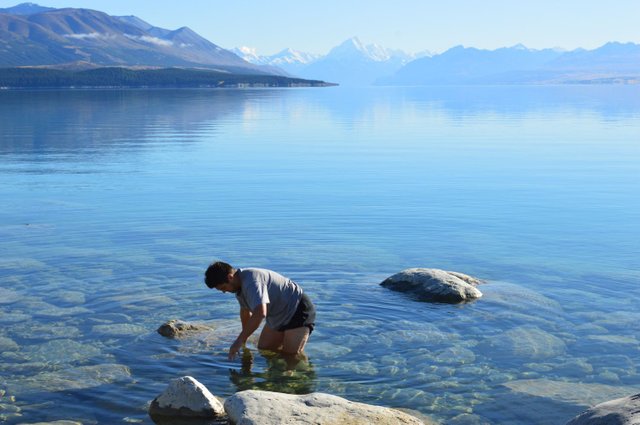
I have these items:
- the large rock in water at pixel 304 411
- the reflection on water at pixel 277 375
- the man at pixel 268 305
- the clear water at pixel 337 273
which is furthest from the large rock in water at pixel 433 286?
the large rock in water at pixel 304 411

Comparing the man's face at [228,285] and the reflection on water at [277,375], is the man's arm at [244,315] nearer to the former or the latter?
the man's face at [228,285]

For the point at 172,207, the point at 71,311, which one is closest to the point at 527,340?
the point at 71,311

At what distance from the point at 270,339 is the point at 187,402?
3.15 meters

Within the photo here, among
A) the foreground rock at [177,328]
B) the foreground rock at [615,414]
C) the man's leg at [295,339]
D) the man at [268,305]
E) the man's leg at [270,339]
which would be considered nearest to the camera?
the foreground rock at [615,414]

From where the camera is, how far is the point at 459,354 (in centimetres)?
1546

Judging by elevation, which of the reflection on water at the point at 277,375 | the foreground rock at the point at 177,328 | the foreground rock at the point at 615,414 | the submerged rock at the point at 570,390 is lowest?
the reflection on water at the point at 277,375

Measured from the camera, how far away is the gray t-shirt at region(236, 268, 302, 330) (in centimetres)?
1333

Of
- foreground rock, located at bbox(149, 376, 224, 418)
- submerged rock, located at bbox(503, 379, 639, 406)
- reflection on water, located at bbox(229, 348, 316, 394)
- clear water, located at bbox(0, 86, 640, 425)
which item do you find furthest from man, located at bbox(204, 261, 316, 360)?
submerged rock, located at bbox(503, 379, 639, 406)

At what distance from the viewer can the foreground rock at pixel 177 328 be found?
1612 cm

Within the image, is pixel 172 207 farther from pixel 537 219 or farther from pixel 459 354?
pixel 459 354

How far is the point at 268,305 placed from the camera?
1428cm

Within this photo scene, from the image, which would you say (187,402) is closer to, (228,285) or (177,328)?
(228,285)

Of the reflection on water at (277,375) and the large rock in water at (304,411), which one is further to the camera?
Result: the reflection on water at (277,375)

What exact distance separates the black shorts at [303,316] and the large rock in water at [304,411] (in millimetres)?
2707
